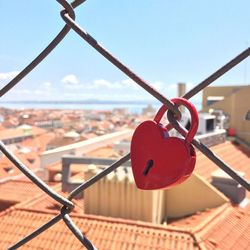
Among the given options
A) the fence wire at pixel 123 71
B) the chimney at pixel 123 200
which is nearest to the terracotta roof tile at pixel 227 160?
the chimney at pixel 123 200

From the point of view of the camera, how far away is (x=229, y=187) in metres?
5.62

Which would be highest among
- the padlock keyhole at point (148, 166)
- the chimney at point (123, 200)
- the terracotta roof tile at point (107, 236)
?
the padlock keyhole at point (148, 166)

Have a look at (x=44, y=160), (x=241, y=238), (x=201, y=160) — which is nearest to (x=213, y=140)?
(x=201, y=160)

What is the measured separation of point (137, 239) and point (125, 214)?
83 centimetres

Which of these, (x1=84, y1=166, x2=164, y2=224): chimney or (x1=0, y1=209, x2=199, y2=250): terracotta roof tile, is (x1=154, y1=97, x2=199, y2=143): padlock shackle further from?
(x1=84, y1=166, x2=164, y2=224): chimney

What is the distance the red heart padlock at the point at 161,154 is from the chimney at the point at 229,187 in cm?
515

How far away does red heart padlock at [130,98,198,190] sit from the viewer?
1.76ft

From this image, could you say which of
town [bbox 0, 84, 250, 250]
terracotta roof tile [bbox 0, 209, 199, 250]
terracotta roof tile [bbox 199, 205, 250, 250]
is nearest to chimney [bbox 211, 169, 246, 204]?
town [bbox 0, 84, 250, 250]

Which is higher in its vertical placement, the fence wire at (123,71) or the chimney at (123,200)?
the fence wire at (123,71)

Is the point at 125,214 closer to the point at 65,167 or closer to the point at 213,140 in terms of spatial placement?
the point at 65,167

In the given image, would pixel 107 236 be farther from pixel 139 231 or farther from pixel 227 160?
Result: pixel 227 160

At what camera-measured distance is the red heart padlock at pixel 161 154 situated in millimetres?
536

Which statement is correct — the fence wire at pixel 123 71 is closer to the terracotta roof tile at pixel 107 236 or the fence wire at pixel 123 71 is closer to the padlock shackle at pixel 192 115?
the padlock shackle at pixel 192 115

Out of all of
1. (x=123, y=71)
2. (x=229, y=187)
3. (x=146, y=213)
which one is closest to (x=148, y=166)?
(x=123, y=71)
